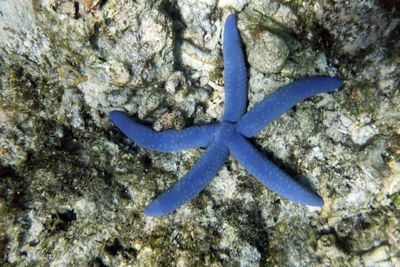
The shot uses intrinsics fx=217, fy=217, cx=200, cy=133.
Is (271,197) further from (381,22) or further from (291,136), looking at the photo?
(381,22)

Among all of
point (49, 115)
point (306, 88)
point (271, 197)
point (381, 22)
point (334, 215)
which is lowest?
point (49, 115)

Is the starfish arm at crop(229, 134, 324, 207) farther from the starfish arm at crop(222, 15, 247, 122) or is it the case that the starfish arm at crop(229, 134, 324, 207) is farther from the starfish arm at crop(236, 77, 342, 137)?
the starfish arm at crop(222, 15, 247, 122)

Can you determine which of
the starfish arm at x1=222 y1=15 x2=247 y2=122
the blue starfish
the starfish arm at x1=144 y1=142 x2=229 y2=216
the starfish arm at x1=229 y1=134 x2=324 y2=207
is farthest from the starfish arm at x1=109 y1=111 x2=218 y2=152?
the starfish arm at x1=229 y1=134 x2=324 y2=207

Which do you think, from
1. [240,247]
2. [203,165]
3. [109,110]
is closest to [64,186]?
[109,110]

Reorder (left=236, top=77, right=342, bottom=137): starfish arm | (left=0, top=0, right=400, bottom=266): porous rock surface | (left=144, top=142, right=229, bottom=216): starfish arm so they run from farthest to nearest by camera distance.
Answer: (left=236, top=77, right=342, bottom=137): starfish arm, (left=0, top=0, right=400, bottom=266): porous rock surface, (left=144, top=142, right=229, bottom=216): starfish arm

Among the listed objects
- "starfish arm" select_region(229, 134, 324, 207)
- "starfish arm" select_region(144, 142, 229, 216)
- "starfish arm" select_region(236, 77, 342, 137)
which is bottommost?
"starfish arm" select_region(144, 142, 229, 216)

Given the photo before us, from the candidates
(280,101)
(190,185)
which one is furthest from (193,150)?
(280,101)

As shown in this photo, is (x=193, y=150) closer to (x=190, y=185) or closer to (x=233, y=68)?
(x=190, y=185)

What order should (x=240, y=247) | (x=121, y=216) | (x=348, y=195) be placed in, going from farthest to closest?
(x=348, y=195), (x=121, y=216), (x=240, y=247)
